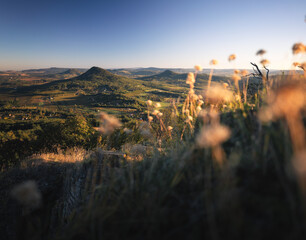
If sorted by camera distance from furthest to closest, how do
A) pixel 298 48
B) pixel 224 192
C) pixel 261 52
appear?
pixel 261 52, pixel 298 48, pixel 224 192

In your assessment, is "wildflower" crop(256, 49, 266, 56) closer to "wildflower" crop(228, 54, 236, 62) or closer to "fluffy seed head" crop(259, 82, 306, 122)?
"wildflower" crop(228, 54, 236, 62)

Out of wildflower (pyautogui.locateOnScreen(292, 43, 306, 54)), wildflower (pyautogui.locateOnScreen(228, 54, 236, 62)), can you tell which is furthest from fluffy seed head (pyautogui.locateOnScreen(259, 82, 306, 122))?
wildflower (pyautogui.locateOnScreen(228, 54, 236, 62))

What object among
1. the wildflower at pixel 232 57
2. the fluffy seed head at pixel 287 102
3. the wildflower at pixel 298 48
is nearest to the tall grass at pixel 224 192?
the fluffy seed head at pixel 287 102

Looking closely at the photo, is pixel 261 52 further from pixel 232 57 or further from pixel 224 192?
pixel 224 192

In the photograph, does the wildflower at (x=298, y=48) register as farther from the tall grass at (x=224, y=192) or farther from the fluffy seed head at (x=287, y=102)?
the fluffy seed head at (x=287, y=102)

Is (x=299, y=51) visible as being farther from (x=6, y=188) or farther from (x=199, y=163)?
(x=6, y=188)

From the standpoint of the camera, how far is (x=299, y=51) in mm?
3395

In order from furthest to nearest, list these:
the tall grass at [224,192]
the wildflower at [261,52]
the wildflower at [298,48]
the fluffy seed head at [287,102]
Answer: the wildflower at [261,52]
the wildflower at [298,48]
the fluffy seed head at [287,102]
the tall grass at [224,192]

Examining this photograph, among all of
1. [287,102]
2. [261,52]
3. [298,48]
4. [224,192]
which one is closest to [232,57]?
[261,52]

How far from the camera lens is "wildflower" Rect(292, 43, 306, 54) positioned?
3.33 meters

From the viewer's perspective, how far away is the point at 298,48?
3.38 metres

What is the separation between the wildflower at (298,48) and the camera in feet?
10.9

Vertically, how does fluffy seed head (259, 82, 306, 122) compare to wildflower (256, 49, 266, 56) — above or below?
below

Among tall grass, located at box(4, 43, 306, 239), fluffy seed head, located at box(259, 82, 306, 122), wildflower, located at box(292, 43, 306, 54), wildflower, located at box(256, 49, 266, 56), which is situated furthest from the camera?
wildflower, located at box(256, 49, 266, 56)
